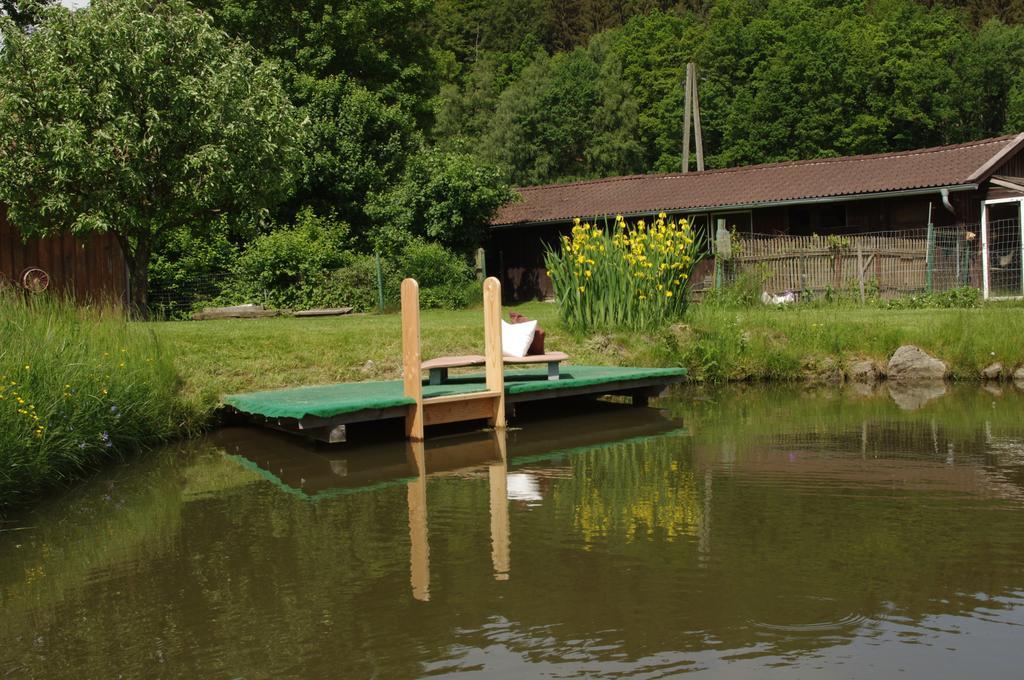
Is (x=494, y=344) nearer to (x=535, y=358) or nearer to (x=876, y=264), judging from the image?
(x=535, y=358)

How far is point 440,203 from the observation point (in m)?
27.4

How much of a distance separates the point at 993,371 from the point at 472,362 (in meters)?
7.99

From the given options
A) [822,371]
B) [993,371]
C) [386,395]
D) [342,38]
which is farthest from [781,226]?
[386,395]

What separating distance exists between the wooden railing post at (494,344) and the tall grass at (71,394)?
3.52 meters

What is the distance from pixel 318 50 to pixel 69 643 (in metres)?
31.4

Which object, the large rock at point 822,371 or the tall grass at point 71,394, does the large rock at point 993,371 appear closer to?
the large rock at point 822,371

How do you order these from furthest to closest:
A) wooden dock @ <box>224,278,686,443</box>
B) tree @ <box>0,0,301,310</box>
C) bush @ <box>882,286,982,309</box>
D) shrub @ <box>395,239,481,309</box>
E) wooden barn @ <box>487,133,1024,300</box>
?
1. shrub @ <box>395,239,481,309</box>
2. wooden barn @ <box>487,133,1024,300</box>
3. bush @ <box>882,286,982,309</box>
4. tree @ <box>0,0,301,310</box>
5. wooden dock @ <box>224,278,686,443</box>

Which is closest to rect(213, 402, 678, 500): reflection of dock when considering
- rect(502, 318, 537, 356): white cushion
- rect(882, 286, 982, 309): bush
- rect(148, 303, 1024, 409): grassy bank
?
rect(502, 318, 537, 356): white cushion

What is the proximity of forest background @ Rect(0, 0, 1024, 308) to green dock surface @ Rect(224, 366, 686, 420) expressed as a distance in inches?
368

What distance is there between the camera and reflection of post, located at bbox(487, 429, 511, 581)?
6262mm

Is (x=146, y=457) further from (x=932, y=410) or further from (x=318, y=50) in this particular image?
(x=318, y=50)

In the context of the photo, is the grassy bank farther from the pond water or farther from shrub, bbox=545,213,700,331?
the pond water

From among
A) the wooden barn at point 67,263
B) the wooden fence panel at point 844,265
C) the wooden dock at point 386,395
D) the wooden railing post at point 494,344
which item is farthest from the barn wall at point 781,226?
the wooden railing post at point 494,344

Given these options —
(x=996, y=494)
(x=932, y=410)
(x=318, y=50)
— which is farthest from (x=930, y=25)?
(x=996, y=494)
